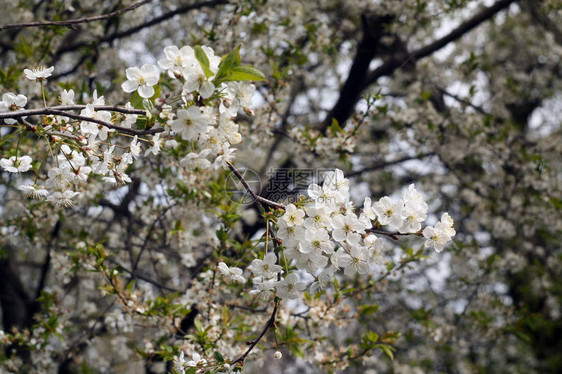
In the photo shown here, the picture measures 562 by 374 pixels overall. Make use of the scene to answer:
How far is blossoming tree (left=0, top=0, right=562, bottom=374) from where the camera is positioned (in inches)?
58.8

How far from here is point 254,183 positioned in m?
3.21

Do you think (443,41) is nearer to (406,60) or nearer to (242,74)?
(406,60)

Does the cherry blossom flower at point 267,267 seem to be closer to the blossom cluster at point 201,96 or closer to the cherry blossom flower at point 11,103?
the blossom cluster at point 201,96

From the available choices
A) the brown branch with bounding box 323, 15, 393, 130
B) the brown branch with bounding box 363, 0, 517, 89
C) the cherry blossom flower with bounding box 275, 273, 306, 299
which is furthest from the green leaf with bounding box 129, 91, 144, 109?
the brown branch with bounding box 363, 0, 517, 89

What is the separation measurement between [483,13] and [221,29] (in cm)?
241

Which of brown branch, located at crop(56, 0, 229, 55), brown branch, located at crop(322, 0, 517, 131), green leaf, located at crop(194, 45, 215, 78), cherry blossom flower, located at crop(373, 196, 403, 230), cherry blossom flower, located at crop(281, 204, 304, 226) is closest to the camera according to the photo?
green leaf, located at crop(194, 45, 215, 78)

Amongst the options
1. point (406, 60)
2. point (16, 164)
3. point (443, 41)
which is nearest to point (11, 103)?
point (16, 164)

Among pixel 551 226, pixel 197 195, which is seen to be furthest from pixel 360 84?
pixel 551 226

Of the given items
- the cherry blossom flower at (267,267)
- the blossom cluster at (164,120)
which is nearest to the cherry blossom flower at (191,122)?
the blossom cluster at (164,120)

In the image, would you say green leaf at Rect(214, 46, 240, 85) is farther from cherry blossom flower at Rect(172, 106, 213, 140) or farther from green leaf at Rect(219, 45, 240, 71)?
cherry blossom flower at Rect(172, 106, 213, 140)

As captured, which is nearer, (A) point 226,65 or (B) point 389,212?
(A) point 226,65

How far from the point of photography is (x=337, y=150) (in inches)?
117

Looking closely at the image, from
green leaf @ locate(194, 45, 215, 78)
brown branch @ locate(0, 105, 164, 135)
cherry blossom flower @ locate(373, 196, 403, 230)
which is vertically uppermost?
green leaf @ locate(194, 45, 215, 78)

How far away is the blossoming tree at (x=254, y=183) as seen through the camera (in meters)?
1.49
